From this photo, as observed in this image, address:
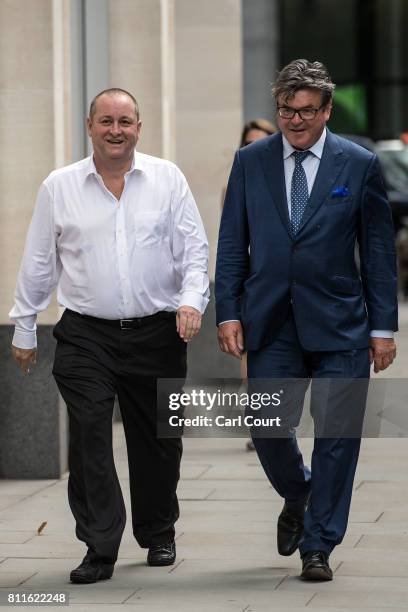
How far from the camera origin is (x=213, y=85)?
12.8 metres

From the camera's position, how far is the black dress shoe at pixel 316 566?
233 inches

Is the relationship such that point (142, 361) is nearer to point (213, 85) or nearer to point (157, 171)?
point (157, 171)

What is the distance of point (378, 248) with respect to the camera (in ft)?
19.7

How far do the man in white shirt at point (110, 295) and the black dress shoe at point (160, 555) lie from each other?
26cm

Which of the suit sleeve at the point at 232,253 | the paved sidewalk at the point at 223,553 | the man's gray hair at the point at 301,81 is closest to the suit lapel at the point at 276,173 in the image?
the suit sleeve at the point at 232,253

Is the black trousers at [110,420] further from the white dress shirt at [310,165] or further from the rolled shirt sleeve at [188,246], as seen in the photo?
the white dress shirt at [310,165]

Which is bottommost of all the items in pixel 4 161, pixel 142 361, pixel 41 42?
pixel 142 361

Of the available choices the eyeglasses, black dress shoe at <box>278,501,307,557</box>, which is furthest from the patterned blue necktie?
black dress shoe at <box>278,501,307,557</box>

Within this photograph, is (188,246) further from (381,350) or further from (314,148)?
(381,350)

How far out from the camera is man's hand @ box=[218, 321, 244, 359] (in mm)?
6016

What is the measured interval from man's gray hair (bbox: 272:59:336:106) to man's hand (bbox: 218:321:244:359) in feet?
2.87

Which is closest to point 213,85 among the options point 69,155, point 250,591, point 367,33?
point 69,155

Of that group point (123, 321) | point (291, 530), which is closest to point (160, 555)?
point (291, 530)

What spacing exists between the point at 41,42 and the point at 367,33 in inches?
1403
